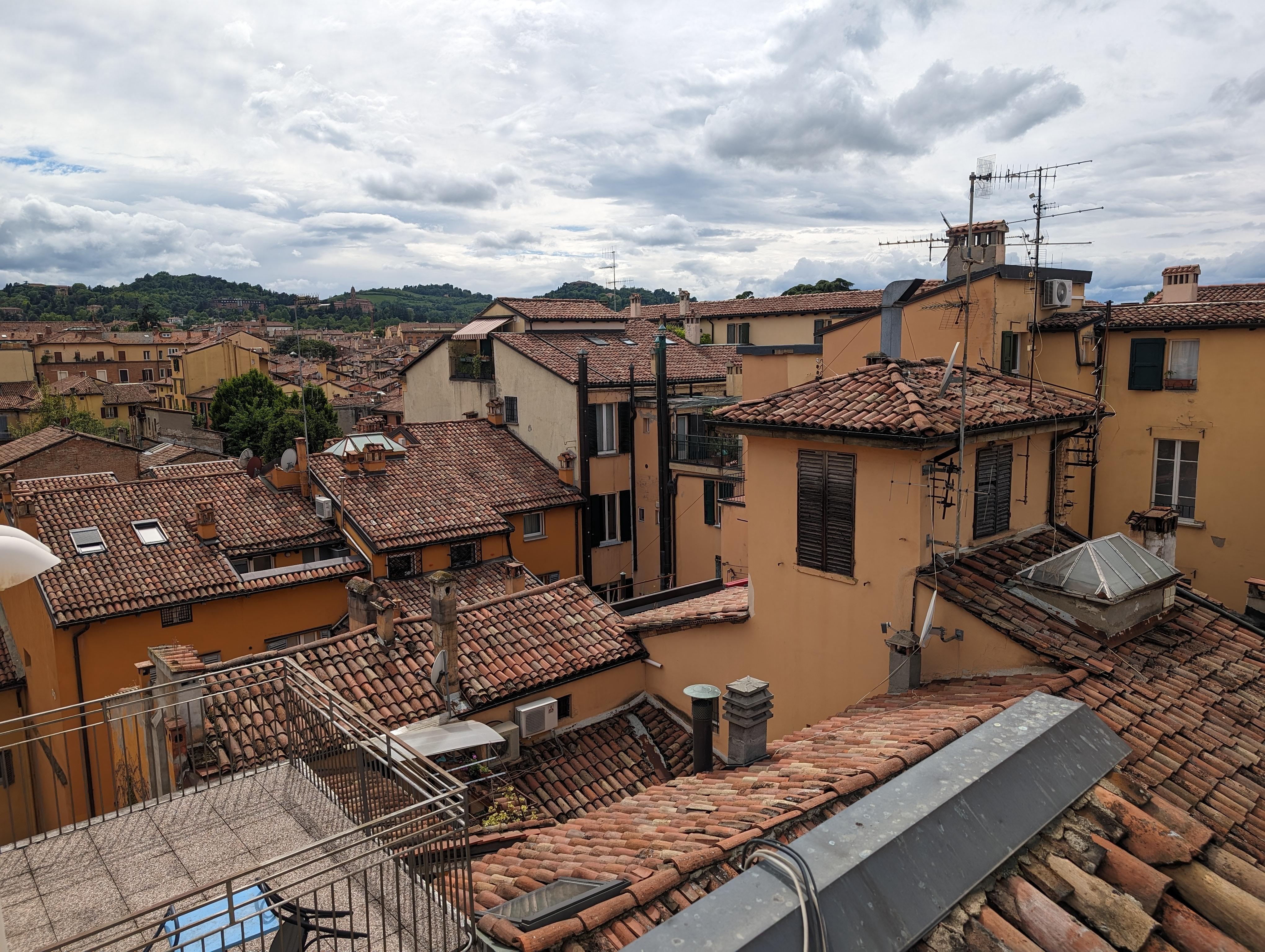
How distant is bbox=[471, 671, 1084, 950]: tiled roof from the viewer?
15.9ft

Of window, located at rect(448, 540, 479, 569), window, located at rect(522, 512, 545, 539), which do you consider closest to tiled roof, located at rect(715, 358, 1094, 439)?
window, located at rect(448, 540, 479, 569)

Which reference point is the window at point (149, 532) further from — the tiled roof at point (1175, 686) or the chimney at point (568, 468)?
the tiled roof at point (1175, 686)

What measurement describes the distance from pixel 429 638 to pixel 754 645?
5795 millimetres

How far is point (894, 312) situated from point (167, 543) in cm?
1868

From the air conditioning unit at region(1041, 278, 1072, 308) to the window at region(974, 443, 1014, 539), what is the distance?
9926 mm

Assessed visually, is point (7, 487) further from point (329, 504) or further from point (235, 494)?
point (329, 504)

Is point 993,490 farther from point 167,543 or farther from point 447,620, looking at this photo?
point 167,543

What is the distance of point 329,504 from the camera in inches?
942

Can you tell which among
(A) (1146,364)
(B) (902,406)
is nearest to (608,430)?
(A) (1146,364)

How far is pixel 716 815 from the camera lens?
21.6 ft

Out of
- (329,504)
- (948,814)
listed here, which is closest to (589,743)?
(948,814)

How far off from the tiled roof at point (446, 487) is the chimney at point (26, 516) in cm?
694

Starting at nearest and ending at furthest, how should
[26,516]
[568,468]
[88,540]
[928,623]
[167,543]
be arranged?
[928,623], [26,516], [88,540], [167,543], [568,468]

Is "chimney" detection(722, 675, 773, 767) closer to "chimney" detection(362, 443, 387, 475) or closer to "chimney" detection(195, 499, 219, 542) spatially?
"chimney" detection(195, 499, 219, 542)
